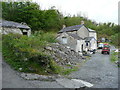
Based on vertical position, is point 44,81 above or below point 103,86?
above

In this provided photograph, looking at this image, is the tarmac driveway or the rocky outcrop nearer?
the tarmac driveway

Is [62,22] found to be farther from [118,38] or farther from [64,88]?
[64,88]

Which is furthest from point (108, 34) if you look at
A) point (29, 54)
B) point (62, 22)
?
point (29, 54)

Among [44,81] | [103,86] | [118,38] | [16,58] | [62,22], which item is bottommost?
[103,86]

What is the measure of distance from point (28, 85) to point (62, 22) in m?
37.6

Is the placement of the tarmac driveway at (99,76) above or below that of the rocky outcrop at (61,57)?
below

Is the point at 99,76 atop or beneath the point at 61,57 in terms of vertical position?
beneath

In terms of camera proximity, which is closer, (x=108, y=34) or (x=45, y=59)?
(x=45, y=59)

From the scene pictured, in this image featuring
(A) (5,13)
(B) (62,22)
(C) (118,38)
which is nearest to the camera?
(C) (118,38)

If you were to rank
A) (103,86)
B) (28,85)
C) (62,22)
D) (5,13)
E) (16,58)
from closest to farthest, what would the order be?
(28,85)
(103,86)
(16,58)
(5,13)
(62,22)

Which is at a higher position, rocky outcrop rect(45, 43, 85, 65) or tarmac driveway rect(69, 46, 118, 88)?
rocky outcrop rect(45, 43, 85, 65)

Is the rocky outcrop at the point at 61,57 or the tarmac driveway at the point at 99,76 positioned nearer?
the tarmac driveway at the point at 99,76

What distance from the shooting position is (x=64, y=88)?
206 inches

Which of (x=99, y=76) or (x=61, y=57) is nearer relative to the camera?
(x=99, y=76)
